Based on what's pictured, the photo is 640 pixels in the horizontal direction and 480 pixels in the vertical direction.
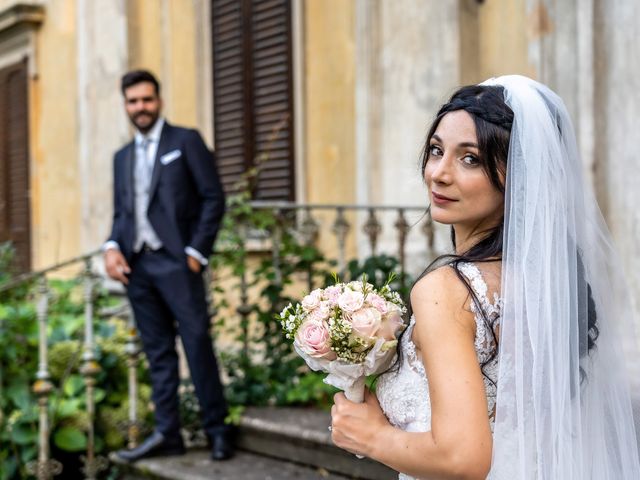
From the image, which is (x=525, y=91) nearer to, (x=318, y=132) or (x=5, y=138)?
(x=318, y=132)

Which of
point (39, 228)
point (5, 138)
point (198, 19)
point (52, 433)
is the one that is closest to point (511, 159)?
point (52, 433)

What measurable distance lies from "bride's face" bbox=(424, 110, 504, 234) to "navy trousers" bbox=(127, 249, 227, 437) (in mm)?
2795

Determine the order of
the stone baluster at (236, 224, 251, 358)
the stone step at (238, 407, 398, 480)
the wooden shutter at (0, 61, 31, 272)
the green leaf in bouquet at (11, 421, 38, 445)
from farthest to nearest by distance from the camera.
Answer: the wooden shutter at (0, 61, 31, 272)
the stone baluster at (236, 224, 251, 358)
the green leaf in bouquet at (11, 421, 38, 445)
the stone step at (238, 407, 398, 480)

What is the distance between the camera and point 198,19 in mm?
9086

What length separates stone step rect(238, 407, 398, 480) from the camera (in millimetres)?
4367

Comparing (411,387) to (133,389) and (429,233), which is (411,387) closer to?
(133,389)

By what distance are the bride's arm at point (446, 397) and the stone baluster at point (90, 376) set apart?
3.37m

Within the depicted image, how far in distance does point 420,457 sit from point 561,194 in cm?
66

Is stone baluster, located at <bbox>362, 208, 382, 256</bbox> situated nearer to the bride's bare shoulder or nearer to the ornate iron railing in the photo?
the ornate iron railing

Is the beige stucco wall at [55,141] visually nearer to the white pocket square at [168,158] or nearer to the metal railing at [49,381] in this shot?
the metal railing at [49,381]

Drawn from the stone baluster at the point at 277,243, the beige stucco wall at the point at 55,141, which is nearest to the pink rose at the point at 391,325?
the stone baluster at the point at 277,243

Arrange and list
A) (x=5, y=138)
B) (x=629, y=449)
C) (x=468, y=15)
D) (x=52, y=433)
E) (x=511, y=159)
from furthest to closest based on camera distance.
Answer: (x=5, y=138) → (x=468, y=15) → (x=52, y=433) → (x=629, y=449) → (x=511, y=159)

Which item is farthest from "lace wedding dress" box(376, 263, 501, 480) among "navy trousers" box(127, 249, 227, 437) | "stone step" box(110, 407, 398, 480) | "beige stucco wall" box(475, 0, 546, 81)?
"beige stucco wall" box(475, 0, 546, 81)

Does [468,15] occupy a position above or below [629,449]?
above
